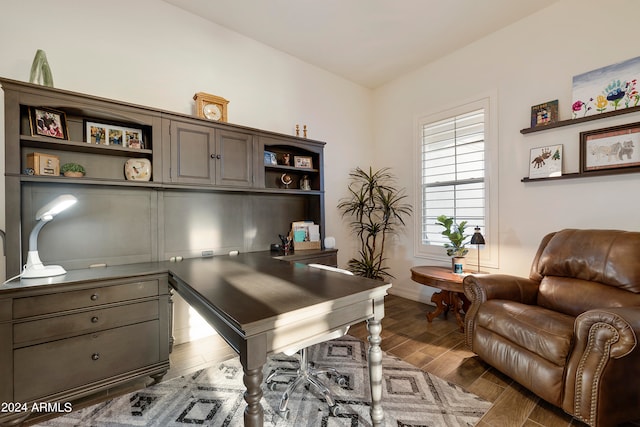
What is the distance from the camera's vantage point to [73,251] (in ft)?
6.66

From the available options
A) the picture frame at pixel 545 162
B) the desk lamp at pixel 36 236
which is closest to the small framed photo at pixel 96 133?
the desk lamp at pixel 36 236

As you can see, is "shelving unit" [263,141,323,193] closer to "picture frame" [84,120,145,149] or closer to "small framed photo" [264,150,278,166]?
"small framed photo" [264,150,278,166]

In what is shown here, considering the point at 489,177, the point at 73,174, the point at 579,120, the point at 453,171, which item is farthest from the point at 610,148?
the point at 73,174

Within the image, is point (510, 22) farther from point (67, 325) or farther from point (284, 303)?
point (67, 325)

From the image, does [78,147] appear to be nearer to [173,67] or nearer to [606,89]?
[173,67]

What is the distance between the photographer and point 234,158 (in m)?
2.55

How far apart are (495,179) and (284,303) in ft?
9.26

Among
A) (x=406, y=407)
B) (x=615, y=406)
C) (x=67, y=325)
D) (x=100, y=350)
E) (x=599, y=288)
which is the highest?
(x=599, y=288)

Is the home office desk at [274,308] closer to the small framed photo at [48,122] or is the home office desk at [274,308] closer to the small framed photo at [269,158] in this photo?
the small framed photo at [48,122]

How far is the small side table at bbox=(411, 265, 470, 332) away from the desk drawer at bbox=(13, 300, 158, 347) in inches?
94.8

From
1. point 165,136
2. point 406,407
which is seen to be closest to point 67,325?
point 165,136

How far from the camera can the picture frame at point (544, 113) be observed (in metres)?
2.52

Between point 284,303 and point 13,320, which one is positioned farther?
point 13,320

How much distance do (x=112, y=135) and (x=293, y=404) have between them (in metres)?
2.37
